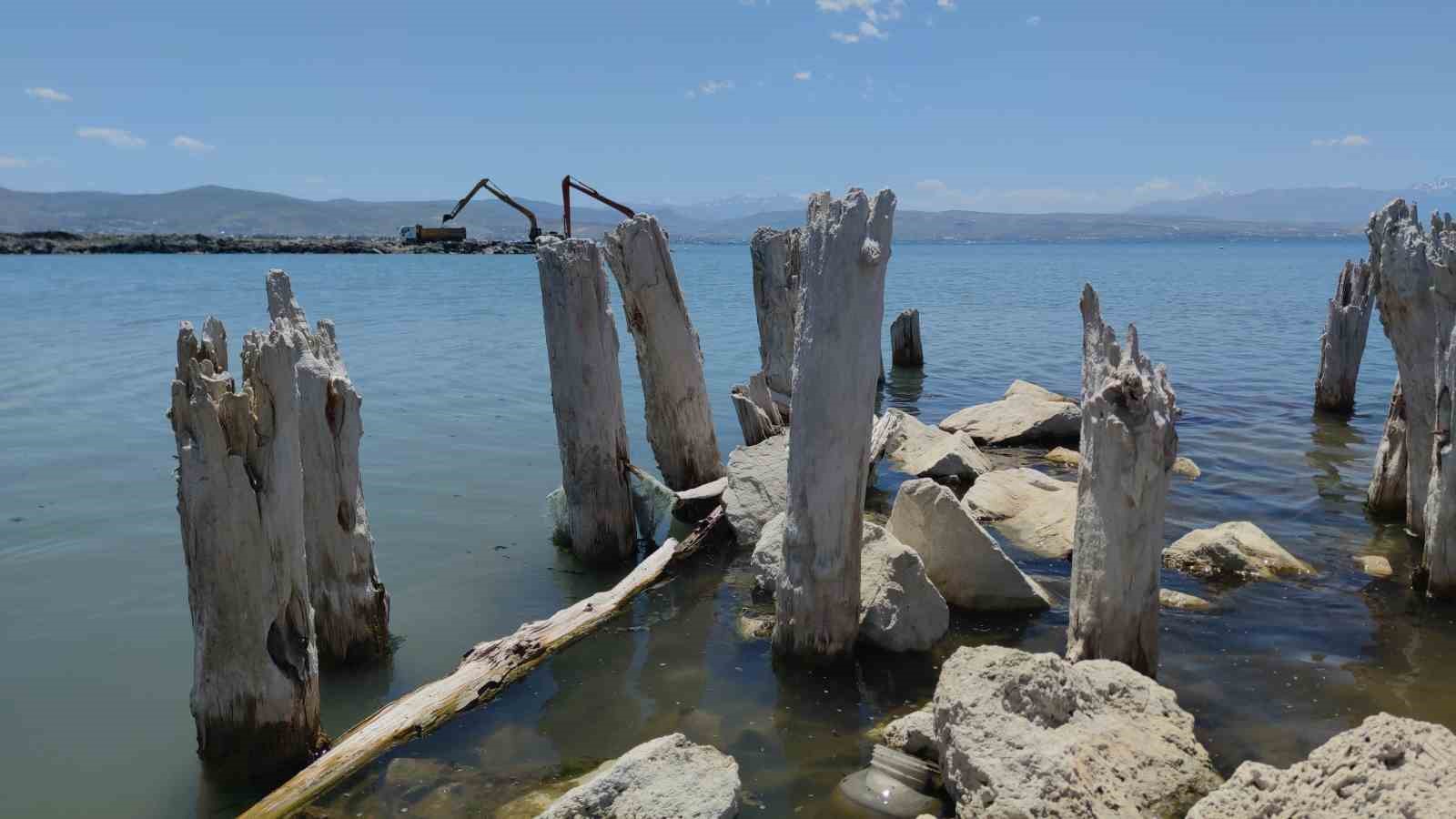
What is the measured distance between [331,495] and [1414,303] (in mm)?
8487

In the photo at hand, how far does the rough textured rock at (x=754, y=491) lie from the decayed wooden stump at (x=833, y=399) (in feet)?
8.81

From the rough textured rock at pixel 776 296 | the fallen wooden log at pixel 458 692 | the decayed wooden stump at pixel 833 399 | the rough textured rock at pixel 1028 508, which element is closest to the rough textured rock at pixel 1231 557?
the rough textured rock at pixel 1028 508

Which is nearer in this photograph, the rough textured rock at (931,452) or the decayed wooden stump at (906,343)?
the rough textured rock at (931,452)

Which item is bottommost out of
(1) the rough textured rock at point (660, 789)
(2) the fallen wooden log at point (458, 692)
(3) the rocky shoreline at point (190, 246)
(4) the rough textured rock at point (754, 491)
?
(2) the fallen wooden log at point (458, 692)

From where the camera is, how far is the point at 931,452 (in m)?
12.0

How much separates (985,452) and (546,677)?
8.37 metres

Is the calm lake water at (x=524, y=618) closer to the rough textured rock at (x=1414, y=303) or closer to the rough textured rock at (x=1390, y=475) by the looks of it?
the rough textured rock at (x=1390, y=475)

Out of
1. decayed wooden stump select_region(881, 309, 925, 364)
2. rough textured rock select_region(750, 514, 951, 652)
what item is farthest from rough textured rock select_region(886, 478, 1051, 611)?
decayed wooden stump select_region(881, 309, 925, 364)

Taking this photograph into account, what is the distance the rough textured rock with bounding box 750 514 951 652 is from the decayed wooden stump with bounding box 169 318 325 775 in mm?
3066

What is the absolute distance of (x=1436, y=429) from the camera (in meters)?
7.38

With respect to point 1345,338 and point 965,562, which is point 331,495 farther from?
point 1345,338

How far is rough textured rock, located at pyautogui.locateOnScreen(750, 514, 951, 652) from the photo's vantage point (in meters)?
6.75

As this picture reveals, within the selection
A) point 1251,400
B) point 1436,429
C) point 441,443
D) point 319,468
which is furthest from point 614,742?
point 1251,400

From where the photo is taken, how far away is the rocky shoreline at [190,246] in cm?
8084
